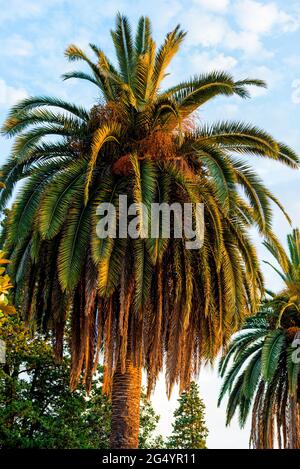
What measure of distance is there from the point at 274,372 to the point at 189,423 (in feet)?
60.2

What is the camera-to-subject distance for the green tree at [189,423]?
42.4m

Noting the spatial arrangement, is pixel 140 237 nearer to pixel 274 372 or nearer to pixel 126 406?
pixel 126 406

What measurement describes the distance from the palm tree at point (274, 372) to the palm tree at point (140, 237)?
33.5 ft

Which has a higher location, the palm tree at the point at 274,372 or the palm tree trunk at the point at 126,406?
the palm tree at the point at 274,372

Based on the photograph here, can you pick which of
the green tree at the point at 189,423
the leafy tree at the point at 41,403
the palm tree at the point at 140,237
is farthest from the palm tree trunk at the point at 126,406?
the green tree at the point at 189,423

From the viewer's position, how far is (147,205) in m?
14.0

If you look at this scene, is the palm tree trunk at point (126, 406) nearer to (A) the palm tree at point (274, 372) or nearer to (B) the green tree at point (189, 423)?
(A) the palm tree at point (274, 372)

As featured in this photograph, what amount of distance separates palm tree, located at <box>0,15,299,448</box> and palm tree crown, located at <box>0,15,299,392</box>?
0.09 ft

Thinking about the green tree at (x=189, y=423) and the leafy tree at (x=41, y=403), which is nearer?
the leafy tree at (x=41, y=403)

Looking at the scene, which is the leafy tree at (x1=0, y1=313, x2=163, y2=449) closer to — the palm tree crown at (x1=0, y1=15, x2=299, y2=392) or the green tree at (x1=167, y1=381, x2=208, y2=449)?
the palm tree crown at (x1=0, y1=15, x2=299, y2=392)

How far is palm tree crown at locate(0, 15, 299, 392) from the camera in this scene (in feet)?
47.8

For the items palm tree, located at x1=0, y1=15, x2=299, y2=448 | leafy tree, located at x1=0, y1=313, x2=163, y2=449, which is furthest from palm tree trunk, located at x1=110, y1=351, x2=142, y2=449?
leafy tree, located at x1=0, y1=313, x2=163, y2=449

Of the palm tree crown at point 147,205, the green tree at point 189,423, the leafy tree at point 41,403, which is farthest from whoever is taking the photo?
the green tree at point 189,423

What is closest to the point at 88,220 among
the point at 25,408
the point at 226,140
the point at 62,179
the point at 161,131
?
the point at 62,179
